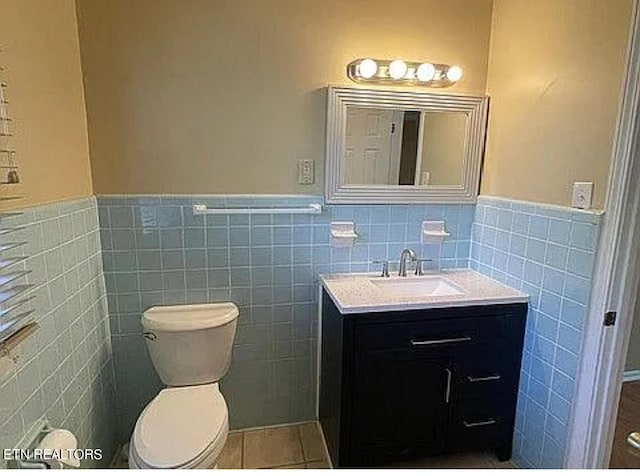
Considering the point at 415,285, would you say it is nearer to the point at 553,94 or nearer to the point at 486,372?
the point at 486,372

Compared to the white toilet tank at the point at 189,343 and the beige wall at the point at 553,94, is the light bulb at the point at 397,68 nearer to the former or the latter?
the beige wall at the point at 553,94

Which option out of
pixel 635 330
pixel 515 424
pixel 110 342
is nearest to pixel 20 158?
pixel 110 342

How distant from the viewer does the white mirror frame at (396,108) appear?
200cm

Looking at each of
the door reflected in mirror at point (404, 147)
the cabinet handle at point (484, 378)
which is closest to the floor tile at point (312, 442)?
the cabinet handle at point (484, 378)

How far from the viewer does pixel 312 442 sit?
2.18m

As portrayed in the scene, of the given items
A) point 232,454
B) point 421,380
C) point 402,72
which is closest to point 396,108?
point 402,72

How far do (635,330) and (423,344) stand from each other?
1.98 meters

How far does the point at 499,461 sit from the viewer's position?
79.4 inches

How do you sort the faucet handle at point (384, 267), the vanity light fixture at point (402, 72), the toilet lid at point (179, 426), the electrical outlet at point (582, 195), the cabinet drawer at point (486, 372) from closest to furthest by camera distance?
the toilet lid at point (179, 426) < the electrical outlet at point (582, 195) < the cabinet drawer at point (486, 372) < the vanity light fixture at point (402, 72) < the faucet handle at point (384, 267)

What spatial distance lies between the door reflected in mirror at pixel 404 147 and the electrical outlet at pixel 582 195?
2.15 feet

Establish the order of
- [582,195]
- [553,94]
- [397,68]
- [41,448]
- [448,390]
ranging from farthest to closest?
[397,68] < [448,390] < [553,94] < [582,195] < [41,448]

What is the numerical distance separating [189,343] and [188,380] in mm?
194

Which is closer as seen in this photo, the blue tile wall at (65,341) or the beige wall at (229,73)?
the blue tile wall at (65,341)

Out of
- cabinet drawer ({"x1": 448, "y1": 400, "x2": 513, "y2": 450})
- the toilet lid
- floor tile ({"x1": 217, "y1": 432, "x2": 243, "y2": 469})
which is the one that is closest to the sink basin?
cabinet drawer ({"x1": 448, "y1": 400, "x2": 513, "y2": 450})
